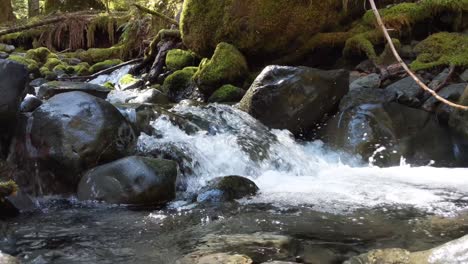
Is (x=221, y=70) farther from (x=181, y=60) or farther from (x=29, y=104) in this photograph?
(x=29, y=104)

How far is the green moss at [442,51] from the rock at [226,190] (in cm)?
387

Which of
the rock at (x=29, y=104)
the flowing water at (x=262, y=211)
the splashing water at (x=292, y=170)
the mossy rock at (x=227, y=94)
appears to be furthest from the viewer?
the mossy rock at (x=227, y=94)

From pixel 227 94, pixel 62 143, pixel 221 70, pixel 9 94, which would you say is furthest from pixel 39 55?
→ pixel 62 143

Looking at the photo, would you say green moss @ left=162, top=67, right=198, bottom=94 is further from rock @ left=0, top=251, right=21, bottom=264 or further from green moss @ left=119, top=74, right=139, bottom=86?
rock @ left=0, top=251, right=21, bottom=264

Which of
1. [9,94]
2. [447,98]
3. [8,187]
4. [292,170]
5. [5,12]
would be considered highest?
[5,12]

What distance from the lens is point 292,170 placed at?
6.28 m

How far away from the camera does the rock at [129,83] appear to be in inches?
403

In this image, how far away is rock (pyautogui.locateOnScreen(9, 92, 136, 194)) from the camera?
5105mm

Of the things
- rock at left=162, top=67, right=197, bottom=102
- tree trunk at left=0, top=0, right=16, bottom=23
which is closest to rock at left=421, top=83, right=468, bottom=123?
rock at left=162, top=67, right=197, bottom=102

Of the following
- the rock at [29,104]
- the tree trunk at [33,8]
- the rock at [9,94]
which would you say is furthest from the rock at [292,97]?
the tree trunk at [33,8]

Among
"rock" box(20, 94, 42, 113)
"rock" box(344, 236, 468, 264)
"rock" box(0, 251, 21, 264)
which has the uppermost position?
"rock" box(20, 94, 42, 113)

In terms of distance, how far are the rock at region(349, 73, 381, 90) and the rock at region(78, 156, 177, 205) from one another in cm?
390

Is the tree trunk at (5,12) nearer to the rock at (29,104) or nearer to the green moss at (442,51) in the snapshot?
the rock at (29,104)

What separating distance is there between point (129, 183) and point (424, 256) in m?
2.98
